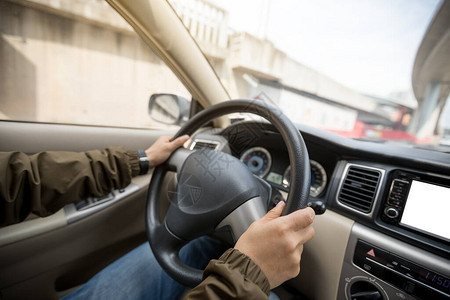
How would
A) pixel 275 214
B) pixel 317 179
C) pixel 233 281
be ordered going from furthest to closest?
pixel 317 179 → pixel 275 214 → pixel 233 281

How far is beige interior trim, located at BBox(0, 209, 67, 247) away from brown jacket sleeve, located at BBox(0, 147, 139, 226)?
0.14 meters

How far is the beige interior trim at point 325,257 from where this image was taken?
822 millimetres

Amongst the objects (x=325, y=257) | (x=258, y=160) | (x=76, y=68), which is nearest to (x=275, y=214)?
(x=325, y=257)

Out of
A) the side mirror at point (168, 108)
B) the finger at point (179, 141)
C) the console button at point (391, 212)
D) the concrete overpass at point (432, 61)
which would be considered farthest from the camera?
the concrete overpass at point (432, 61)

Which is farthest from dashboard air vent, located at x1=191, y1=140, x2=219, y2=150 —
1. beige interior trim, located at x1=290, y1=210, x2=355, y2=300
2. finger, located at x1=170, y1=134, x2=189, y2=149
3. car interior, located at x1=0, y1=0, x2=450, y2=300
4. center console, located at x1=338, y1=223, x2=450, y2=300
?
center console, located at x1=338, y1=223, x2=450, y2=300

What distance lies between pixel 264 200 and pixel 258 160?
506 mm

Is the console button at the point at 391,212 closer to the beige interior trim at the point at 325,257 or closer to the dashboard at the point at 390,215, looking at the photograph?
the dashboard at the point at 390,215

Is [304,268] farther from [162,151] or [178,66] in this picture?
[178,66]

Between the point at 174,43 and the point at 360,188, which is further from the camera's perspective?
the point at 174,43

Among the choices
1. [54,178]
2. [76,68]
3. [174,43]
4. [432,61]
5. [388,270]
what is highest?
[432,61]

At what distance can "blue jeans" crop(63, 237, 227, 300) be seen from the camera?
2.63ft

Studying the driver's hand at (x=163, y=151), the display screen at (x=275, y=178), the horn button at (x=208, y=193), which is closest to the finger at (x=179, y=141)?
the driver's hand at (x=163, y=151)

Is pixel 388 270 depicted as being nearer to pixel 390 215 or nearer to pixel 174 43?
pixel 390 215

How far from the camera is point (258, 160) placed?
127 cm
